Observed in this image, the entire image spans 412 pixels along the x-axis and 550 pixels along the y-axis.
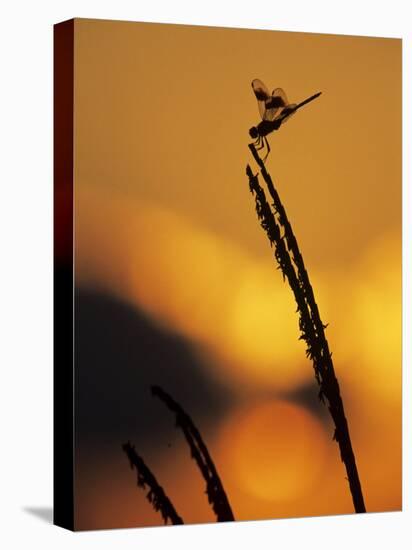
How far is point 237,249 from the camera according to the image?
853 centimetres

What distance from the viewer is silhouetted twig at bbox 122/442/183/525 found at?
8.32 meters

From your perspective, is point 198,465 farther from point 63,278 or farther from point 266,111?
point 266,111

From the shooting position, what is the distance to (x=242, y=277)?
8531 millimetres

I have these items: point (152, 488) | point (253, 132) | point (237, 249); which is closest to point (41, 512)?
point (152, 488)

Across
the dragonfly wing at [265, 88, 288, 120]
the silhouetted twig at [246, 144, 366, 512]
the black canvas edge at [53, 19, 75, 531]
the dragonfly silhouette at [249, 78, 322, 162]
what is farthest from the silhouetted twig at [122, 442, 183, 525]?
the dragonfly wing at [265, 88, 288, 120]

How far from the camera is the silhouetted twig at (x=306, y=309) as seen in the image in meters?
8.62

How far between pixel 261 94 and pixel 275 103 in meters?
0.09

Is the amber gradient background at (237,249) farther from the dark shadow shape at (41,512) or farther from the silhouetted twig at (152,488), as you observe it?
the dark shadow shape at (41,512)

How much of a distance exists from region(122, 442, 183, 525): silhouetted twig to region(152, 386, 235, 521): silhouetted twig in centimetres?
22

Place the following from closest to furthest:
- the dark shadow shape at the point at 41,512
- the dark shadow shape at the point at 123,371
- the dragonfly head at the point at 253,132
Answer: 1. the dark shadow shape at the point at 123,371
2. the dragonfly head at the point at 253,132
3. the dark shadow shape at the point at 41,512

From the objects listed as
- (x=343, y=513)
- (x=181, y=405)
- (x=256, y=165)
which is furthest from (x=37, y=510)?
(x=256, y=165)

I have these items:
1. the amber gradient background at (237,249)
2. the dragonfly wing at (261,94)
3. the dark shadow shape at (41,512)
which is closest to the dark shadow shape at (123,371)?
the amber gradient background at (237,249)

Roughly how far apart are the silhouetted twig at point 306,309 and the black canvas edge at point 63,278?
995 millimetres

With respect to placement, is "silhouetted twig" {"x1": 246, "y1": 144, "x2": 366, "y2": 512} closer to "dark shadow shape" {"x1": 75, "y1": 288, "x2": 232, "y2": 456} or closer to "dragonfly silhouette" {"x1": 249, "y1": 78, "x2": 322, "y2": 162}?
"dragonfly silhouette" {"x1": 249, "y1": 78, "x2": 322, "y2": 162}
